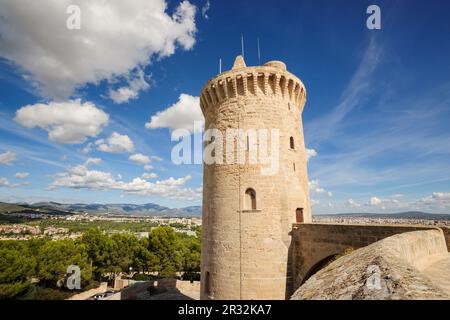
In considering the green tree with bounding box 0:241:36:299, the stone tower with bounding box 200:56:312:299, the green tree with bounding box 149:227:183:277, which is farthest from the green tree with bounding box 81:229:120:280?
the stone tower with bounding box 200:56:312:299

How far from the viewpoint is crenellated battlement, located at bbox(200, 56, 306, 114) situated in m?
12.5

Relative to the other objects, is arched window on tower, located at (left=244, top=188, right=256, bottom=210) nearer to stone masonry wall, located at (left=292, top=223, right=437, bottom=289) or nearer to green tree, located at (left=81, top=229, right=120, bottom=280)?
stone masonry wall, located at (left=292, top=223, right=437, bottom=289)

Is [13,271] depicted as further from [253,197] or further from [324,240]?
[324,240]

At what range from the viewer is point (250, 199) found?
11.9 metres

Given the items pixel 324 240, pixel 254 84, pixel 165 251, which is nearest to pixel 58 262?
pixel 165 251

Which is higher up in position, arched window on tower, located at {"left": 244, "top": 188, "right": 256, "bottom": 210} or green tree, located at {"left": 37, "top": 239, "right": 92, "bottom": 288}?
arched window on tower, located at {"left": 244, "top": 188, "right": 256, "bottom": 210}

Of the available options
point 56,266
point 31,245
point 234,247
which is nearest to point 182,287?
point 56,266

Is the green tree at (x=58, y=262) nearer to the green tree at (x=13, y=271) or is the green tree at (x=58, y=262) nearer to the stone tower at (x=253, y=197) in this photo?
the green tree at (x=13, y=271)

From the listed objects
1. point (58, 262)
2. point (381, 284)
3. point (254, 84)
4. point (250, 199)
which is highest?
point (254, 84)

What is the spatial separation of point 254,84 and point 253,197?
18.5 ft
